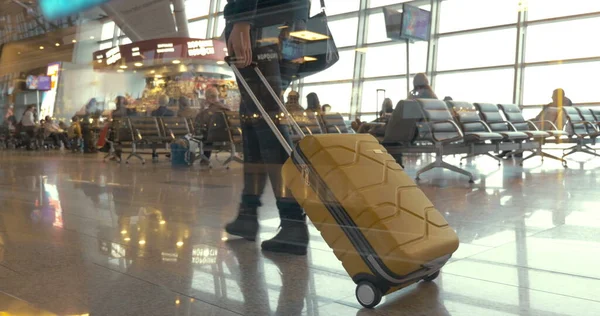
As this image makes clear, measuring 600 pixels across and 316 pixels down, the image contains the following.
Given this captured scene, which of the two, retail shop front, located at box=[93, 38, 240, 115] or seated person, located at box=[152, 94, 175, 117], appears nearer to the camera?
retail shop front, located at box=[93, 38, 240, 115]

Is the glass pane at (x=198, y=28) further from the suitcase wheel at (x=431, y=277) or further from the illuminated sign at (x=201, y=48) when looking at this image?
the suitcase wheel at (x=431, y=277)

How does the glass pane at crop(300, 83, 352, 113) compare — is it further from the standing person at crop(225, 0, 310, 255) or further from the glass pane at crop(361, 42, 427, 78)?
the standing person at crop(225, 0, 310, 255)

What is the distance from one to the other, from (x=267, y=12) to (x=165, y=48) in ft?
2.22

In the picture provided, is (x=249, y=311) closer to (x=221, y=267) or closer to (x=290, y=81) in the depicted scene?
(x=221, y=267)

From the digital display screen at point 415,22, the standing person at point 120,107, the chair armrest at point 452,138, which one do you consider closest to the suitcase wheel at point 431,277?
the digital display screen at point 415,22

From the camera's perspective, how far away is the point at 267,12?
5.83ft

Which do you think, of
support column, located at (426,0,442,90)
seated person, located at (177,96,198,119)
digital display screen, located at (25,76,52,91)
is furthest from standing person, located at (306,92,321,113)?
digital display screen, located at (25,76,52,91)

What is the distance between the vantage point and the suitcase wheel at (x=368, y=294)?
113 cm

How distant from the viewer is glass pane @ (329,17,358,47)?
187cm

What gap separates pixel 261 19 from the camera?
175 cm

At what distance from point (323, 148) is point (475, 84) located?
102cm

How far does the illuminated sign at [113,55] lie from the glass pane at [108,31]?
0.11 m

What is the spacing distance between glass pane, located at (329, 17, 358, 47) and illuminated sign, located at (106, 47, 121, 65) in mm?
1099

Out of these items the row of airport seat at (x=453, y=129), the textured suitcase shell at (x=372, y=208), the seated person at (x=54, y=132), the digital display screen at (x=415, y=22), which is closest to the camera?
the textured suitcase shell at (x=372, y=208)
